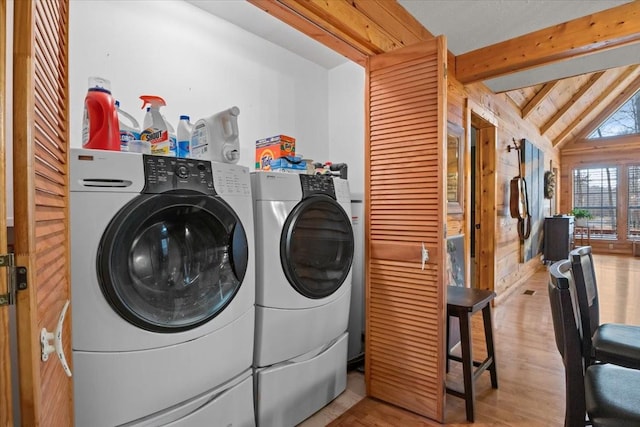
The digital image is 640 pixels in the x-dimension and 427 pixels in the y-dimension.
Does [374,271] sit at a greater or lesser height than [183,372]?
greater

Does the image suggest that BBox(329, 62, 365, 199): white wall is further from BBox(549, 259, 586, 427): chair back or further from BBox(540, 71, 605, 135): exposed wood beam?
BBox(540, 71, 605, 135): exposed wood beam

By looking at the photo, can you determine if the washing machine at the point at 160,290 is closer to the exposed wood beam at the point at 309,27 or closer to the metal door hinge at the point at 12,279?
the metal door hinge at the point at 12,279

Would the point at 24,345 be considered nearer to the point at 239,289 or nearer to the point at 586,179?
the point at 239,289

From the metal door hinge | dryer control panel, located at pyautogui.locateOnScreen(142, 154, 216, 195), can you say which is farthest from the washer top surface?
the metal door hinge

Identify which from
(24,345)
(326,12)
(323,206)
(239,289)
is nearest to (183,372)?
(239,289)

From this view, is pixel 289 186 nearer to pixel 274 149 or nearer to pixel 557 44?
pixel 274 149

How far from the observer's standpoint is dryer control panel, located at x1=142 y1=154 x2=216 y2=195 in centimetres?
120

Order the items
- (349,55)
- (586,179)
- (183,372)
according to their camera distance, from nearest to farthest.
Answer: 1. (183,372)
2. (349,55)
3. (586,179)

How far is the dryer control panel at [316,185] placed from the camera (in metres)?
1.76

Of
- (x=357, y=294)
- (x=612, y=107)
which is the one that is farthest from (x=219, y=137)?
(x=612, y=107)

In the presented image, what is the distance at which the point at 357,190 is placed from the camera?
2.80 metres

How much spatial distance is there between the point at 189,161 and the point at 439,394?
166 centimetres

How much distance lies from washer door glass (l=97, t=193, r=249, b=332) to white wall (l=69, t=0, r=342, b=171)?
33.3 inches

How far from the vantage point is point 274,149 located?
199 centimetres
